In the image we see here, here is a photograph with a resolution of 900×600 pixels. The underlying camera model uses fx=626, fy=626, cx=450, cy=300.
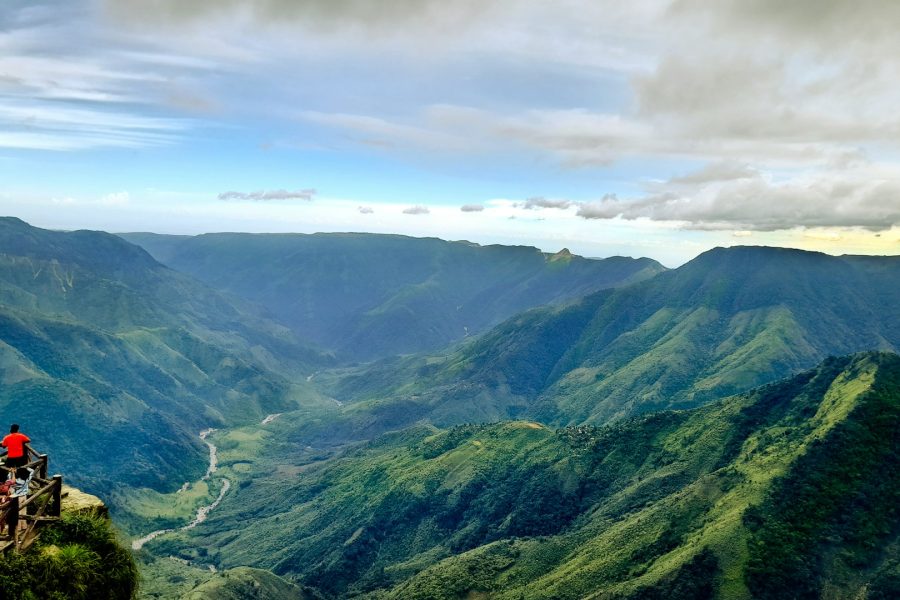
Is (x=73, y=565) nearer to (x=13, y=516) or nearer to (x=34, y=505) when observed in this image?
(x=13, y=516)

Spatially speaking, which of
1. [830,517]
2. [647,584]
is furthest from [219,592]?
[830,517]

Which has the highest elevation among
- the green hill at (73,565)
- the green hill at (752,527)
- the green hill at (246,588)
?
the green hill at (73,565)

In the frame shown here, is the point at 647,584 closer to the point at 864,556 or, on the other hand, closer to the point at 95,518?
the point at 864,556

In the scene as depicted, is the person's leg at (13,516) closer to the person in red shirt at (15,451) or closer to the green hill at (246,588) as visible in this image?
the person in red shirt at (15,451)

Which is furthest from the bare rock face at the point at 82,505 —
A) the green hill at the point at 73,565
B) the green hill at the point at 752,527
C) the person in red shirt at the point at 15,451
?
the green hill at the point at 752,527

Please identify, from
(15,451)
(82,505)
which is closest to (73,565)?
(82,505)

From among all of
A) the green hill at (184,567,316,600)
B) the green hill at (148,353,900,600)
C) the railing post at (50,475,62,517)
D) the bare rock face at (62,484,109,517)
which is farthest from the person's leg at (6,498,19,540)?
the green hill at (184,567,316,600)

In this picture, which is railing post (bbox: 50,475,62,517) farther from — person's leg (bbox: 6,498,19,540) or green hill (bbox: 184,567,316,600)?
green hill (bbox: 184,567,316,600)

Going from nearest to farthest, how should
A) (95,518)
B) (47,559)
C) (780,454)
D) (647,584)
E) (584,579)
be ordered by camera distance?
(47,559)
(95,518)
(647,584)
(584,579)
(780,454)
